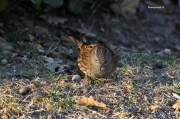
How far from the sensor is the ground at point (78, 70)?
16.7 feet

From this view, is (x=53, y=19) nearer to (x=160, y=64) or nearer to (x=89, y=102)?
(x=160, y=64)

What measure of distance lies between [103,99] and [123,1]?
3417 mm

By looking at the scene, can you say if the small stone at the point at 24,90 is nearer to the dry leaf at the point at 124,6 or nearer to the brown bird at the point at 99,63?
the brown bird at the point at 99,63

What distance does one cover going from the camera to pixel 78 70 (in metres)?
6.22

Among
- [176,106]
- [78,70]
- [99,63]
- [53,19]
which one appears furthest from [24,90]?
[53,19]

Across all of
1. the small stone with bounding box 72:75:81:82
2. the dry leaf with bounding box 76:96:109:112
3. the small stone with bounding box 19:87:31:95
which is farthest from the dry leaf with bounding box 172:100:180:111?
the small stone with bounding box 19:87:31:95

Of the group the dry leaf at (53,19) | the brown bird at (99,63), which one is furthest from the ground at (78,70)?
the brown bird at (99,63)

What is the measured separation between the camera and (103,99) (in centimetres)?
531

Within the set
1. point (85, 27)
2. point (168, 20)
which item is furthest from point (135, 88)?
point (168, 20)

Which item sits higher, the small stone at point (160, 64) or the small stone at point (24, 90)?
the small stone at point (160, 64)

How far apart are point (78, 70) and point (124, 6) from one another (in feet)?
8.70

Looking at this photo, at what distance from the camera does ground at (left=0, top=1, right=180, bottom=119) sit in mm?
5086

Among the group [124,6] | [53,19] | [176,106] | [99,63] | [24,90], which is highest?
[124,6]

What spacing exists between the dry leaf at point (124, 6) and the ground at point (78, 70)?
3.8 inches
